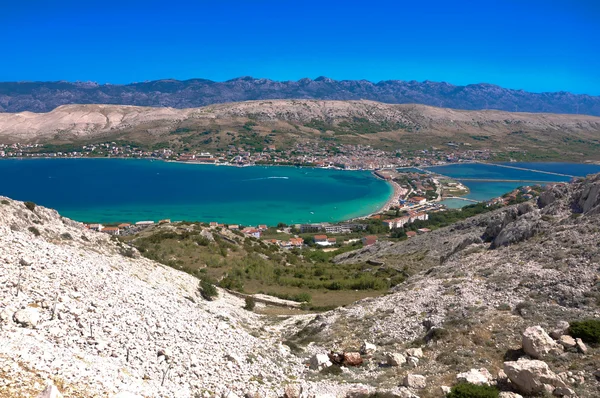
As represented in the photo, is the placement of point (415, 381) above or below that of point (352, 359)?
above

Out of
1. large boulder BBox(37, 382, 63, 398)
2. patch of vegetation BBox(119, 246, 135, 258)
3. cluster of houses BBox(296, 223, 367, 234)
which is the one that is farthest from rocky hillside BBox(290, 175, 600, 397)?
cluster of houses BBox(296, 223, 367, 234)

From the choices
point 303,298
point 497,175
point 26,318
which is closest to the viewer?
point 26,318

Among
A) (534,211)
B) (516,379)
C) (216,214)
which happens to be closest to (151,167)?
(216,214)

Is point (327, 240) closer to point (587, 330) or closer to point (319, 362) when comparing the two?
point (319, 362)

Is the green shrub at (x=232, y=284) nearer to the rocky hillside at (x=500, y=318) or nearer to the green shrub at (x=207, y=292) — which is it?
the green shrub at (x=207, y=292)

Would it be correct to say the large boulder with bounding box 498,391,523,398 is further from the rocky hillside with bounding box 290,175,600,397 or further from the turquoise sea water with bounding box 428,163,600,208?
the turquoise sea water with bounding box 428,163,600,208

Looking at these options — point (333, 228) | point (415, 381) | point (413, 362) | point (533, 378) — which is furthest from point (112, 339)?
point (333, 228)

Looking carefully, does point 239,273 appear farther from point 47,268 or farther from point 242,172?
point 242,172
